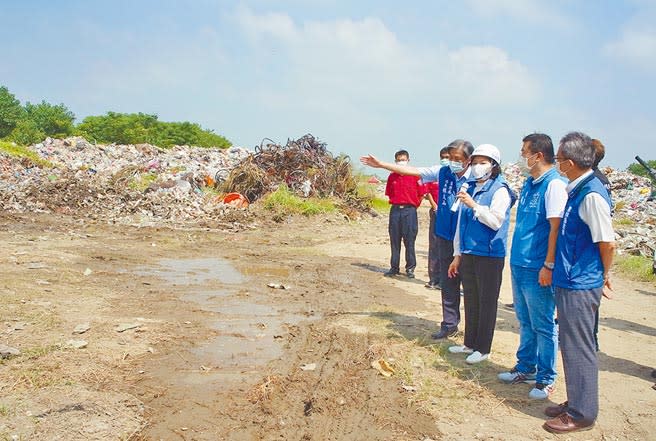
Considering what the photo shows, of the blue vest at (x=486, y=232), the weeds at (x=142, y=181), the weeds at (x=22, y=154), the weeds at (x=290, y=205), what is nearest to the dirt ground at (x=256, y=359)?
the blue vest at (x=486, y=232)

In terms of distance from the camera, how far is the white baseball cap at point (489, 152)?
4.47 m

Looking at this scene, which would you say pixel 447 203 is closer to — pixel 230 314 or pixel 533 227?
pixel 533 227

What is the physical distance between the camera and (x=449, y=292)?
5383 millimetres

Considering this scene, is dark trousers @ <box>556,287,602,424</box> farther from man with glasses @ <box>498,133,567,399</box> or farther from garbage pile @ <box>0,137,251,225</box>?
garbage pile @ <box>0,137,251,225</box>

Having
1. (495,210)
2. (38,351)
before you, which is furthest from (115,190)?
(495,210)

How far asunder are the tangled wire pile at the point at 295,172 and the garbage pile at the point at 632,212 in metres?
5.39

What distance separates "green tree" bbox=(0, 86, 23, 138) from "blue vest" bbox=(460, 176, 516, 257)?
106ft

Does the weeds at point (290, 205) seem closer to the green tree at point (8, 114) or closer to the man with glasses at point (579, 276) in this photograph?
the man with glasses at point (579, 276)

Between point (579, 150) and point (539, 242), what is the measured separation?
2.65 ft

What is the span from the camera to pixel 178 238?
1128 centimetres

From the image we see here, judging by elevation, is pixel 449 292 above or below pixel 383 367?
above

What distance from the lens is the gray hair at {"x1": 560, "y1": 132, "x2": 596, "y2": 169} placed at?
11.6 feet

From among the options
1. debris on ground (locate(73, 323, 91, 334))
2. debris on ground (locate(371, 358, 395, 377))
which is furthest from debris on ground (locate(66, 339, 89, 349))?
debris on ground (locate(371, 358, 395, 377))

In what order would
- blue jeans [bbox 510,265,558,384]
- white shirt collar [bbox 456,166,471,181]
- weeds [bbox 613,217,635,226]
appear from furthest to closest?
weeds [bbox 613,217,635,226]
white shirt collar [bbox 456,166,471,181]
blue jeans [bbox 510,265,558,384]
